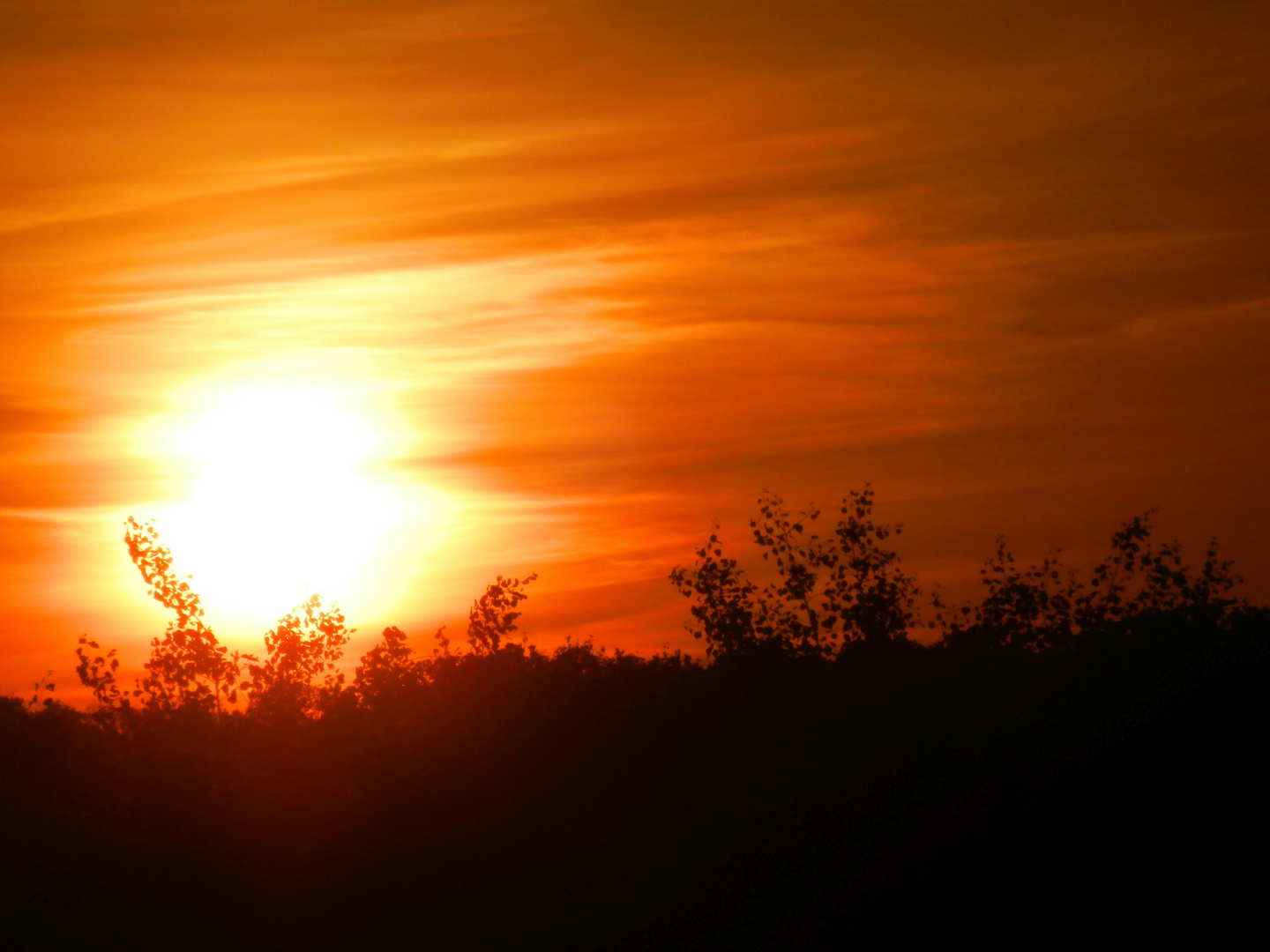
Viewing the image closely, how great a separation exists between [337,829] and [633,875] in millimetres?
6228

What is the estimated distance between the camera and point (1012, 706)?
3591cm

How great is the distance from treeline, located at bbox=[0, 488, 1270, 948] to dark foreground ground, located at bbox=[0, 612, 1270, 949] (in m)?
0.06

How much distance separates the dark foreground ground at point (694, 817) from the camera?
107 feet

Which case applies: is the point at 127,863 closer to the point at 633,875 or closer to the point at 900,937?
the point at 633,875

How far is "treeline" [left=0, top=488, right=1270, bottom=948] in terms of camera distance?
3281 centimetres

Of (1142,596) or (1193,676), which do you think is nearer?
(1193,676)

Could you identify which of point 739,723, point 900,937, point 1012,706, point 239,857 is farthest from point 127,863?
point 1012,706

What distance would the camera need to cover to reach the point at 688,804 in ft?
116

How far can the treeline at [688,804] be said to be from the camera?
32812mm

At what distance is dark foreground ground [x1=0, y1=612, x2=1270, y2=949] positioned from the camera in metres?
32.6

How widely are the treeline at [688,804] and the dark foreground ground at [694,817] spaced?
57 millimetres

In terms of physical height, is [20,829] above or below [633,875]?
above

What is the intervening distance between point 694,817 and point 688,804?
1.30 ft

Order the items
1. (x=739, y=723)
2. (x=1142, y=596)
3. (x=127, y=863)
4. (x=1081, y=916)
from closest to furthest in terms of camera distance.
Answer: (x=1081, y=916) → (x=127, y=863) → (x=739, y=723) → (x=1142, y=596)
